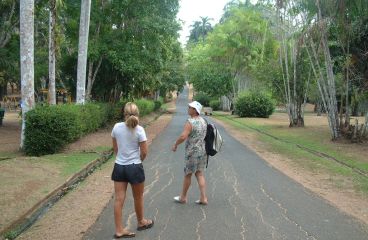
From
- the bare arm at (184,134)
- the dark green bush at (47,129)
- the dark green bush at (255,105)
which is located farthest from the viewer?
the dark green bush at (255,105)

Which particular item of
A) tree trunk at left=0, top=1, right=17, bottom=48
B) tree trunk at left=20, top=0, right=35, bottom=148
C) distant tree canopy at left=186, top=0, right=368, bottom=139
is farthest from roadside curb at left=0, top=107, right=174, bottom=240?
tree trunk at left=0, top=1, right=17, bottom=48

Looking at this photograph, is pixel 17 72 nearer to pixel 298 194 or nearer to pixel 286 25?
pixel 286 25

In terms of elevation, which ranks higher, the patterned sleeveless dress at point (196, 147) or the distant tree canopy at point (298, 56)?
the distant tree canopy at point (298, 56)

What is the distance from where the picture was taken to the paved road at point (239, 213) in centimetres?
649

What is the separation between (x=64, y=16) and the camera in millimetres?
27328

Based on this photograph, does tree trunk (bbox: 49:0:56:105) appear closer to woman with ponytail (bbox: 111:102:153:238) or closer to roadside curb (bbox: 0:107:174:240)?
roadside curb (bbox: 0:107:174:240)

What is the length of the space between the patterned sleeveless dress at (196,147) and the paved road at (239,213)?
65 centimetres

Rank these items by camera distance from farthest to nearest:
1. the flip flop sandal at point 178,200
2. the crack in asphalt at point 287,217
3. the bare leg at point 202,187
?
the flip flop sandal at point 178,200 < the bare leg at point 202,187 < the crack in asphalt at point 287,217

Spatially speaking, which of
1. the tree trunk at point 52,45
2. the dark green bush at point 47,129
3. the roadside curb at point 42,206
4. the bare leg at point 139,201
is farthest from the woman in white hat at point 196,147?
the tree trunk at point 52,45

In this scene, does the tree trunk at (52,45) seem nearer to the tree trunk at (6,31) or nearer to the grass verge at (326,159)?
the tree trunk at (6,31)

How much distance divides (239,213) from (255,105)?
3698cm

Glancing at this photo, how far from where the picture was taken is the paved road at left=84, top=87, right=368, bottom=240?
6.49 m

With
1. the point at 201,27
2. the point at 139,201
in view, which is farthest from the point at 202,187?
the point at 201,27

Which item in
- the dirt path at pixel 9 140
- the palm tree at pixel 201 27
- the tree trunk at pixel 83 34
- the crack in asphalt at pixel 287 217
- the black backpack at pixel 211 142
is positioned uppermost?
the palm tree at pixel 201 27
